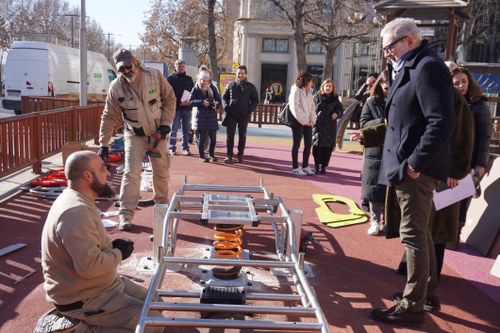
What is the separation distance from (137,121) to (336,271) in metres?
2.70

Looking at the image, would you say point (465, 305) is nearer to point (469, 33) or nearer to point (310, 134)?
point (310, 134)

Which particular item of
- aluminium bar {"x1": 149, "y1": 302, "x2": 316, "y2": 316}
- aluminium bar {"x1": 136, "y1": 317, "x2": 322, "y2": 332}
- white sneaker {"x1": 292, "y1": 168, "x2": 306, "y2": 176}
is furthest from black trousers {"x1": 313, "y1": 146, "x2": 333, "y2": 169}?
aluminium bar {"x1": 136, "y1": 317, "x2": 322, "y2": 332}

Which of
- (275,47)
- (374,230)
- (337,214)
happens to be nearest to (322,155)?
(337,214)

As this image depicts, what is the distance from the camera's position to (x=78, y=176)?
112 inches

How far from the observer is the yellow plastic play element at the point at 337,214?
6283 mm

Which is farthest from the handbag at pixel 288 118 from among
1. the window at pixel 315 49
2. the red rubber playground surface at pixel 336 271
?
the window at pixel 315 49

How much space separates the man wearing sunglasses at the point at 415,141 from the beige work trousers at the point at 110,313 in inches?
71.6

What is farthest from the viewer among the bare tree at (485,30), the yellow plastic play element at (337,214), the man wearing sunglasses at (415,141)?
the bare tree at (485,30)

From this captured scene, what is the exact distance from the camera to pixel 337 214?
6.65 meters

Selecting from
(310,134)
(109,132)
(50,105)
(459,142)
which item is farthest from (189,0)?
(459,142)

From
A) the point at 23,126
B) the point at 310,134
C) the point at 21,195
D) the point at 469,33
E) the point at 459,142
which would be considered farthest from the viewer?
the point at 469,33

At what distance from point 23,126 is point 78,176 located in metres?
5.67

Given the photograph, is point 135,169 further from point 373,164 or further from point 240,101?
point 240,101

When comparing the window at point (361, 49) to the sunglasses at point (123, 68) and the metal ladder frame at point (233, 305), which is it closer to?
the sunglasses at point (123, 68)
